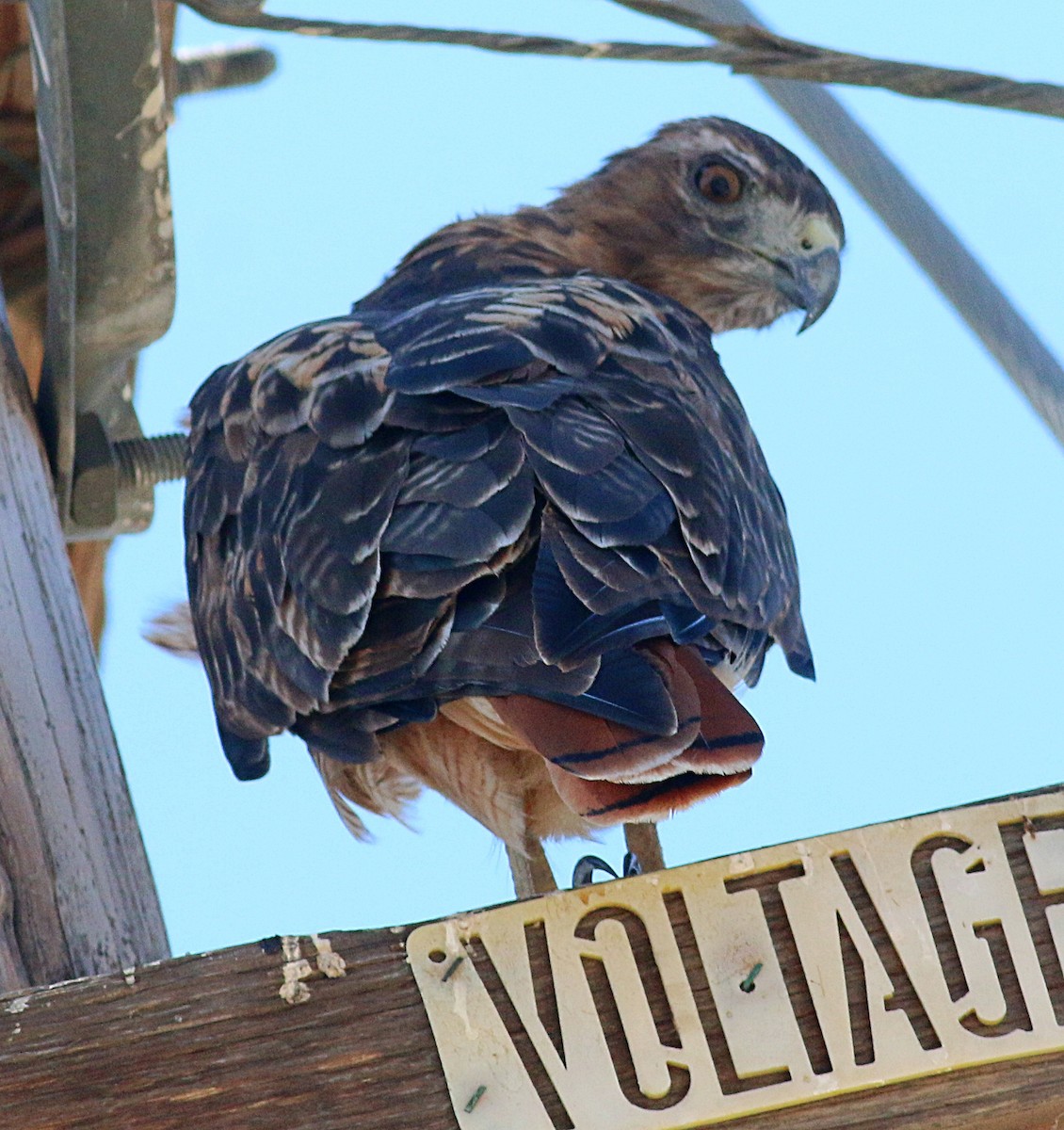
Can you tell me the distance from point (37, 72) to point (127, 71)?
17 cm

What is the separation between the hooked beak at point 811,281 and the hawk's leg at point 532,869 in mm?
1621

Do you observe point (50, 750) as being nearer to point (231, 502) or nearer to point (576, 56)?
point (231, 502)

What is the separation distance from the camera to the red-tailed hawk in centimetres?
189

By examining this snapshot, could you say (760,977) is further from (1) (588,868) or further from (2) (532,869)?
(2) (532,869)

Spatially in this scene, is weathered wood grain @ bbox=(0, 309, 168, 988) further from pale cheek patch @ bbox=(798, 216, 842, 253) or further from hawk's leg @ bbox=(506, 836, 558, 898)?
pale cheek patch @ bbox=(798, 216, 842, 253)

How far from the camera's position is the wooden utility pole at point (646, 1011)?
1638mm

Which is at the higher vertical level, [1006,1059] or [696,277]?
[696,277]

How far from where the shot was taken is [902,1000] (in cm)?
167

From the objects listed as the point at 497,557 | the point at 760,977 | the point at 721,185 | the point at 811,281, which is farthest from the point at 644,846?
the point at 721,185

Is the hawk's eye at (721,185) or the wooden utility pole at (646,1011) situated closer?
the wooden utility pole at (646,1011)

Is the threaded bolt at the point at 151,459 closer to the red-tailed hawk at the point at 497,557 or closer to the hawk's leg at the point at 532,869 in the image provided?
the red-tailed hawk at the point at 497,557

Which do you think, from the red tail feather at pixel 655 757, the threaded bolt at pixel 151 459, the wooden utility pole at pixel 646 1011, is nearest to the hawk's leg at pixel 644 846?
the red tail feather at pixel 655 757

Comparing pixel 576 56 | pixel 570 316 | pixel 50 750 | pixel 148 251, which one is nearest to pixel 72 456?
pixel 148 251

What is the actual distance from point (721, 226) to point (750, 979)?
2.75 meters
